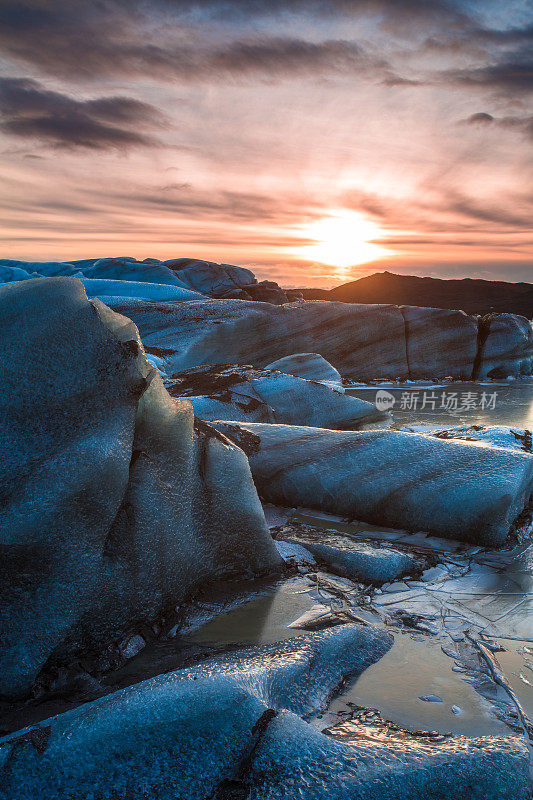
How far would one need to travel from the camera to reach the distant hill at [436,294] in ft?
133

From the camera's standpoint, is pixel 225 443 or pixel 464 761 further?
pixel 225 443

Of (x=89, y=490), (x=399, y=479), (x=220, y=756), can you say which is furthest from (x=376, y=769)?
(x=399, y=479)

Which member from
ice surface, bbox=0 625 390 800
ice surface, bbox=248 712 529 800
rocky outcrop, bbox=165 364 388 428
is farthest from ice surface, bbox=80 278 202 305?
ice surface, bbox=248 712 529 800

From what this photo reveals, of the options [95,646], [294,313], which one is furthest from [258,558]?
[294,313]

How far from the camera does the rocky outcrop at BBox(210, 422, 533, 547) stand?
4.22 metres

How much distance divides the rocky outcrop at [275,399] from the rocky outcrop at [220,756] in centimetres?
507

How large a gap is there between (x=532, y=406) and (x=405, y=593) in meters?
8.54

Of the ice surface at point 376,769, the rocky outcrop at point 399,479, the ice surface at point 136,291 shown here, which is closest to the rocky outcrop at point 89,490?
the ice surface at point 376,769

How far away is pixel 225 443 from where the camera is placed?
136 inches

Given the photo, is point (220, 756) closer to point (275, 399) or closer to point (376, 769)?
point (376, 769)

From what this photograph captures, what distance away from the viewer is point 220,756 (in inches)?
70.7

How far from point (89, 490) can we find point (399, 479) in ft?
8.84

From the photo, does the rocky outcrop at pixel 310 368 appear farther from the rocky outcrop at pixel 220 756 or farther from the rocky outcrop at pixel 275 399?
the rocky outcrop at pixel 220 756

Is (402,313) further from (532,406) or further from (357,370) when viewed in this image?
(532,406)
